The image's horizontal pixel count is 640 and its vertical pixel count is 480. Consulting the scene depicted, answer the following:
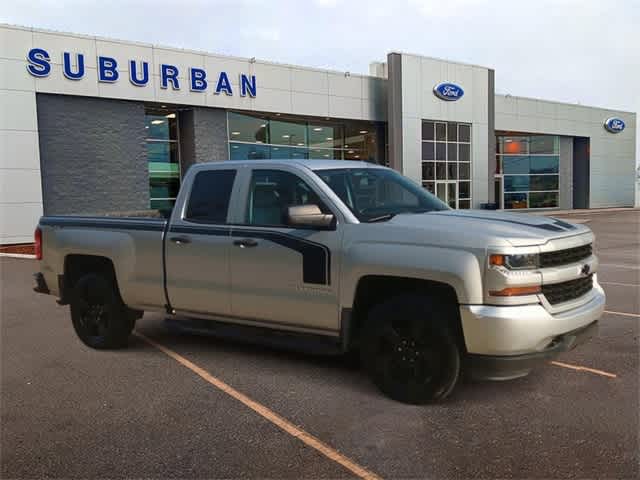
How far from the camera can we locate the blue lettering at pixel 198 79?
78.9 feet

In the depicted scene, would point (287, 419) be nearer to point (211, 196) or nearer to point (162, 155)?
point (211, 196)

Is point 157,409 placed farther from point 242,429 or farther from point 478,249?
point 478,249

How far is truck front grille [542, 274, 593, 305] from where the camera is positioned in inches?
163

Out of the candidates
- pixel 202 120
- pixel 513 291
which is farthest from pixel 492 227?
pixel 202 120

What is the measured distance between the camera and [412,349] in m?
4.37

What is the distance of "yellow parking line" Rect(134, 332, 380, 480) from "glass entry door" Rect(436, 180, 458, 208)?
28.6 meters

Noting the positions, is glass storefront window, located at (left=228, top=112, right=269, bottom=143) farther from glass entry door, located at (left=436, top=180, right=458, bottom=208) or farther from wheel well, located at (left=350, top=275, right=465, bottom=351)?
wheel well, located at (left=350, top=275, right=465, bottom=351)

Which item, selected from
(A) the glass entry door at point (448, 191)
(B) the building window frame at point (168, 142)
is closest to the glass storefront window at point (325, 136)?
(A) the glass entry door at point (448, 191)

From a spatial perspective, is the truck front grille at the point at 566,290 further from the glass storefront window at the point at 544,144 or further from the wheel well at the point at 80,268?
the glass storefront window at the point at 544,144

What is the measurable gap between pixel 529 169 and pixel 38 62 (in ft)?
110

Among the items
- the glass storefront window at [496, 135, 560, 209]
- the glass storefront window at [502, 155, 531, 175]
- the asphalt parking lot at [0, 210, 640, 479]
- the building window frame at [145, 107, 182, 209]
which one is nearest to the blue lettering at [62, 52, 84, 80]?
the building window frame at [145, 107, 182, 209]

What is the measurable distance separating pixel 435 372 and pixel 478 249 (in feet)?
3.26

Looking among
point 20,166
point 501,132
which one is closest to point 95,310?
point 20,166

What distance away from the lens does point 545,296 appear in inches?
161
